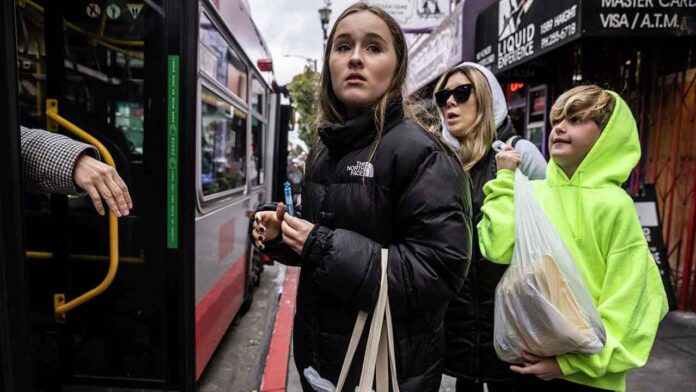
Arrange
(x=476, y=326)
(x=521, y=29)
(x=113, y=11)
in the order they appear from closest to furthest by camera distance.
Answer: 1. (x=476, y=326)
2. (x=113, y=11)
3. (x=521, y=29)

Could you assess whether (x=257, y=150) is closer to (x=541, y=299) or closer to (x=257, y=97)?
(x=257, y=97)

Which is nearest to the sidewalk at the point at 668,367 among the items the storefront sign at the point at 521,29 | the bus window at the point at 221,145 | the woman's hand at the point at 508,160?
the bus window at the point at 221,145

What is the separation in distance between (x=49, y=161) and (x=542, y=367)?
66.0 inches

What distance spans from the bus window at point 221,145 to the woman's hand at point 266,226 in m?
2.03

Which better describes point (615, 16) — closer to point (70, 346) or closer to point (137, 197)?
point (137, 197)

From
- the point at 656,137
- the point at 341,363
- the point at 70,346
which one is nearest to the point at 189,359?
the point at 70,346

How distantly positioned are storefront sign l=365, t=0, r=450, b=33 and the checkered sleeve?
33.9 feet

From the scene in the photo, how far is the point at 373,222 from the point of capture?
1.38m

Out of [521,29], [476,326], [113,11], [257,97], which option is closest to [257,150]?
[257,97]

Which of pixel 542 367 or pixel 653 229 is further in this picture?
pixel 653 229

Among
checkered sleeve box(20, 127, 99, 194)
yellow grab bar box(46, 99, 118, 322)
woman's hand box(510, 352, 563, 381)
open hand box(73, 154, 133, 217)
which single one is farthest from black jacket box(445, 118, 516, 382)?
yellow grab bar box(46, 99, 118, 322)

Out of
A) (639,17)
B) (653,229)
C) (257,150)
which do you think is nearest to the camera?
(639,17)

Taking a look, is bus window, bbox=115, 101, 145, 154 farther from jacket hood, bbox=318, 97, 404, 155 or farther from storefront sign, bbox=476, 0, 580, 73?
storefront sign, bbox=476, 0, 580, 73

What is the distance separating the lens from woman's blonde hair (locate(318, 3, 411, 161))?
144cm
